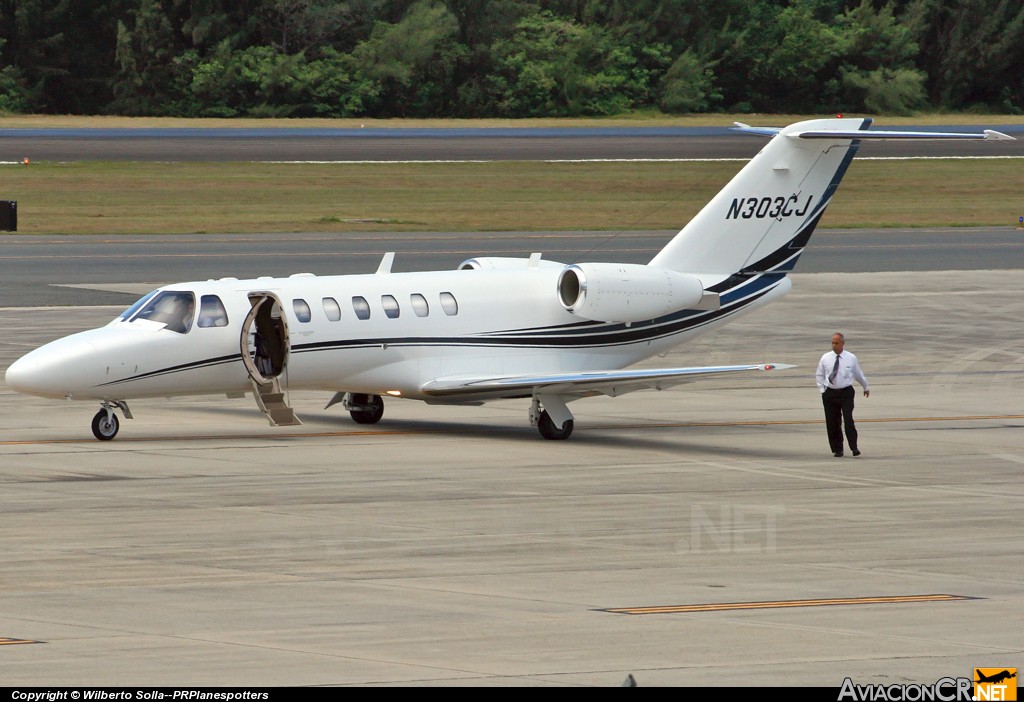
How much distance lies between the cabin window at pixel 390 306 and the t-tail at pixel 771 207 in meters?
4.86

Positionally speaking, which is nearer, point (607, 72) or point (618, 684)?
point (618, 684)

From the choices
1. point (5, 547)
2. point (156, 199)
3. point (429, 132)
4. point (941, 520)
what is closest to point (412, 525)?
point (5, 547)

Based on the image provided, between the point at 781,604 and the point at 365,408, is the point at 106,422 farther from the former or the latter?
the point at 781,604

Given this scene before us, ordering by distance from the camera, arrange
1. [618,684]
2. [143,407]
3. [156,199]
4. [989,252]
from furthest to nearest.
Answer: [156,199] < [989,252] < [143,407] < [618,684]

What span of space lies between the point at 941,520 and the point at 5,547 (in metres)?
10.2

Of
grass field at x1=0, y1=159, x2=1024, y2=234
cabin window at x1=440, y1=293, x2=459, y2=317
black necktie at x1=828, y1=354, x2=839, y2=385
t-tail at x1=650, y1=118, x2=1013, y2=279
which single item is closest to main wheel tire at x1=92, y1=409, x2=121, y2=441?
cabin window at x1=440, y1=293, x2=459, y2=317

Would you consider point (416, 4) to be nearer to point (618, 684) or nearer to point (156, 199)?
point (156, 199)

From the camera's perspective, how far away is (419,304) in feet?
85.4

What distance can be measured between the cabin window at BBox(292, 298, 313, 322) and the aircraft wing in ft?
6.90

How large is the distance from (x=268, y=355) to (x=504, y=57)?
91.7 metres

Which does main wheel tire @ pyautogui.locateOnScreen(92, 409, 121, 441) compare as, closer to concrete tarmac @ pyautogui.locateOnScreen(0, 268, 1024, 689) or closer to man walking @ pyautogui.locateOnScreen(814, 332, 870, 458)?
concrete tarmac @ pyautogui.locateOnScreen(0, 268, 1024, 689)

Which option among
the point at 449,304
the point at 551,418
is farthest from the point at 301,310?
the point at 551,418

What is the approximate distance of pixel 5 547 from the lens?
17109mm

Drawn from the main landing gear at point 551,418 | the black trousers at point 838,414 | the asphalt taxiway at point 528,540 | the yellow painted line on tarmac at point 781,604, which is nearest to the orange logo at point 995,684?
the asphalt taxiway at point 528,540
